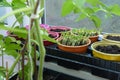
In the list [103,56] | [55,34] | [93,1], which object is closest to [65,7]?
[93,1]

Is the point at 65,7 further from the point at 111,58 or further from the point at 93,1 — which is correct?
the point at 111,58

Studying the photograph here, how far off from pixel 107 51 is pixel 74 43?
128 millimetres

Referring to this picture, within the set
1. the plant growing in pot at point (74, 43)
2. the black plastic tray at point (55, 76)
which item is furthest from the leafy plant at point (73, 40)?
the black plastic tray at point (55, 76)

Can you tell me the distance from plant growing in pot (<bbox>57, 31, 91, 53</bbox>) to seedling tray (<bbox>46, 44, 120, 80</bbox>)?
0.02 m

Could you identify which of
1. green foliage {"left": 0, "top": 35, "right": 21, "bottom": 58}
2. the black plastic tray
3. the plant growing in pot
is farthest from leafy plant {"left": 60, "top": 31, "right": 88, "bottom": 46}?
green foliage {"left": 0, "top": 35, "right": 21, "bottom": 58}

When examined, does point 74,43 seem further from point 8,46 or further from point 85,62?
point 8,46

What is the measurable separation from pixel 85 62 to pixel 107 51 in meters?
0.09

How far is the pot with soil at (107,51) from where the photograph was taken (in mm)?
661

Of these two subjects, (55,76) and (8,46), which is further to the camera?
(55,76)

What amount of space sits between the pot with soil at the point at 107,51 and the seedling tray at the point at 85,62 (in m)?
0.02

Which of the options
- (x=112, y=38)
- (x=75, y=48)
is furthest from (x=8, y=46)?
(x=112, y=38)

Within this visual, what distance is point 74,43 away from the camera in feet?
2.47

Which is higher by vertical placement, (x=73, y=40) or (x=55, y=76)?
(x=73, y=40)

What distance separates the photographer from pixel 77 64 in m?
0.71
